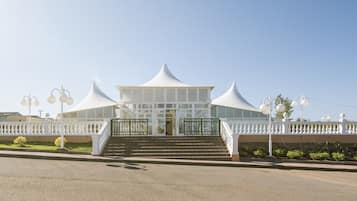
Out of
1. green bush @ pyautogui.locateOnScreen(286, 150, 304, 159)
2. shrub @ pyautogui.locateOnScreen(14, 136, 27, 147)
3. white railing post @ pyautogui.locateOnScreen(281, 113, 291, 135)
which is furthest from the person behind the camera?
white railing post @ pyautogui.locateOnScreen(281, 113, 291, 135)

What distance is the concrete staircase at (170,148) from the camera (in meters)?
13.2

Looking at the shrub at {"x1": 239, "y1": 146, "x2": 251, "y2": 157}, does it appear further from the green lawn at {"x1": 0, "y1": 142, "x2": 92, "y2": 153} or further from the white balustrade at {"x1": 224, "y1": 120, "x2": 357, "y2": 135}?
the green lawn at {"x1": 0, "y1": 142, "x2": 92, "y2": 153}

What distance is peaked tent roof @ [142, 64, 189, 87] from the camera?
20219mm

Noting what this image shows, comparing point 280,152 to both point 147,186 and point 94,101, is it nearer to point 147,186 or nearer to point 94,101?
point 147,186

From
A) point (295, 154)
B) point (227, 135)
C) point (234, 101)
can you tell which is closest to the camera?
point (295, 154)

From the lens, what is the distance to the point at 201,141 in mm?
15156

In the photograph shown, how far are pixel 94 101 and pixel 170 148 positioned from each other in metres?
16.7

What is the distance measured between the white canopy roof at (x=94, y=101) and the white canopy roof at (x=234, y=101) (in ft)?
38.9

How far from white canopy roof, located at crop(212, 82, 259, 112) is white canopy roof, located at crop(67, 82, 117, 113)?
1185 cm

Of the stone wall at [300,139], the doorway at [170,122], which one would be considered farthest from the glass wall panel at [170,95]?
the stone wall at [300,139]

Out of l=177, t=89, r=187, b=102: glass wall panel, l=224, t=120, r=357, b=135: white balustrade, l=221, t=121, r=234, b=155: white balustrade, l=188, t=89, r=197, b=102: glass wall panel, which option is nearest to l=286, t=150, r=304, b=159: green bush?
l=224, t=120, r=357, b=135: white balustrade

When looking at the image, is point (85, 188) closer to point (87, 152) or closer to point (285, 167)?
point (87, 152)

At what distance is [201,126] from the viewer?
60.4 feet

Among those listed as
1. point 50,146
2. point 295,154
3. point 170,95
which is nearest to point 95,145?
point 50,146
